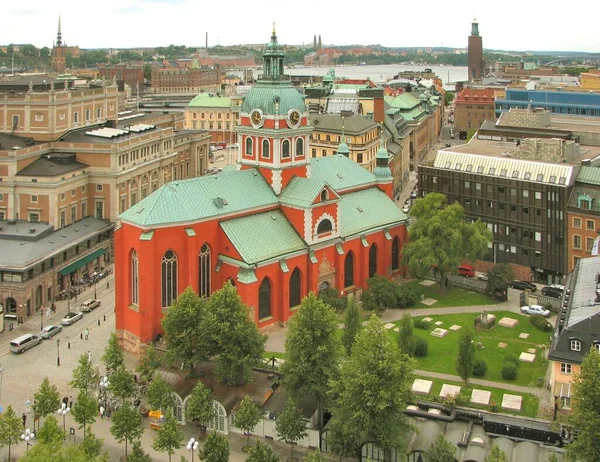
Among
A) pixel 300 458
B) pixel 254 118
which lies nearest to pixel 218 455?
pixel 300 458

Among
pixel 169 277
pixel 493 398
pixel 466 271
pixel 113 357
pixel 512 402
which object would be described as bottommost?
pixel 493 398

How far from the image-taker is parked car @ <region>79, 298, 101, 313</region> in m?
79.9

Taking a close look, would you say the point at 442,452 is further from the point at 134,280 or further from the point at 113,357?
the point at 134,280

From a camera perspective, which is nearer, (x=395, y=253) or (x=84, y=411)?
(x=84, y=411)

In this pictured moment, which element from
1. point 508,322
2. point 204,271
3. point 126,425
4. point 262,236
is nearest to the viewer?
point 126,425

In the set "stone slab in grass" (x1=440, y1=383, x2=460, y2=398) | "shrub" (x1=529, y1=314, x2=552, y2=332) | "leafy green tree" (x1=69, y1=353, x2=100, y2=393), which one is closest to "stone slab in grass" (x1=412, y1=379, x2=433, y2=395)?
"stone slab in grass" (x1=440, y1=383, x2=460, y2=398)

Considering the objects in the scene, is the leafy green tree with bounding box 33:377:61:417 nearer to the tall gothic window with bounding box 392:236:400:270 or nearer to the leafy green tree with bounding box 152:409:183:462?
the leafy green tree with bounding box 152:409:183:462

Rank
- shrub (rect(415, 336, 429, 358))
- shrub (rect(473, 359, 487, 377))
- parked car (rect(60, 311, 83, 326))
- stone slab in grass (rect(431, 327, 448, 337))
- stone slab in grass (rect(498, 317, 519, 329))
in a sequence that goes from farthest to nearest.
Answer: parked car (rect(60, 311, 83, 326)) < stone slab in grass (rect(498, 317, 519, 329)) < stone slab in grass (rect(431, 327, 448, 337)) < shrub (rect(415, 336, 429, 358)) < shrub (rect(473, 359, 487, 377))

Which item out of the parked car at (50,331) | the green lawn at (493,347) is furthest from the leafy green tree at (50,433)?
the green lawn at (493,347)

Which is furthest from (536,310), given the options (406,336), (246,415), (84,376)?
(84,376)

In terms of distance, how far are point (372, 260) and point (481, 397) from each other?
29.0m

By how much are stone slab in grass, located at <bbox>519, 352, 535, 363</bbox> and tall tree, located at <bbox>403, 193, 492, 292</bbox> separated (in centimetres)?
1526

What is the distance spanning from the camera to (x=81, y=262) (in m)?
88.9

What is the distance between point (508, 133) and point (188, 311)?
69064mm
